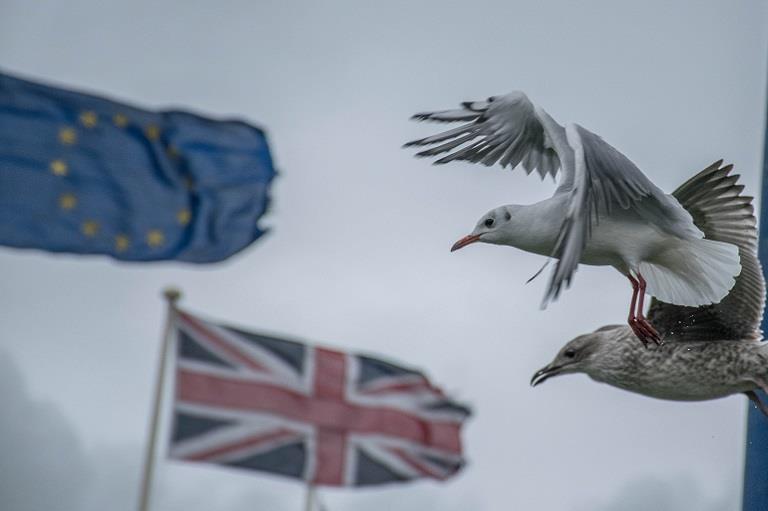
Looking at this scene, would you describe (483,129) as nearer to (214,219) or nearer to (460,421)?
(214,219)

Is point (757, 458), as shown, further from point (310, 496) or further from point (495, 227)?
point (310, 496)

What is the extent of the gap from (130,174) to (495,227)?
12.2 metres

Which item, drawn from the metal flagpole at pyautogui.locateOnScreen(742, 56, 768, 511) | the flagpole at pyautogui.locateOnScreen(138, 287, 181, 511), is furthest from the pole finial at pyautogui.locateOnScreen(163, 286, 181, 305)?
the metal flagpole at pyautogui.locateOnScreen(742, 56, 768, 511)

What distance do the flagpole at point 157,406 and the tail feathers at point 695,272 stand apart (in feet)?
31.2

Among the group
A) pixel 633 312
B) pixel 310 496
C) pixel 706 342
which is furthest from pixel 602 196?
pixel 310 496

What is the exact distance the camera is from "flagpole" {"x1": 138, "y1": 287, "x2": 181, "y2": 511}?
13.2 m

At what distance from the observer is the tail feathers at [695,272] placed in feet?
14.6

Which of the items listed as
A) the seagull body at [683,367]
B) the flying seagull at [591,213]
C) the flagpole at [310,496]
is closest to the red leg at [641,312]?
the flying seagull at [591,213]

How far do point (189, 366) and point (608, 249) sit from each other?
10.5 metres

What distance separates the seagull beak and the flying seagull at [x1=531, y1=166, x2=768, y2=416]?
8cm

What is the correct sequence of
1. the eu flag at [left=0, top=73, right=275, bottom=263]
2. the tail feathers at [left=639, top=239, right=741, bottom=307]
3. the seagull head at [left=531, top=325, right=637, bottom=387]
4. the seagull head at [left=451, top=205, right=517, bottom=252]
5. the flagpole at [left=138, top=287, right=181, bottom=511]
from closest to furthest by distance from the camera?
the seagull head at [left=451, top=205, right=517, bottom=252]
the tail feathers at [left=639, top=239, right=741, bottom=307]
the seagull head at [left=531, top=325, right=637, bottom=387]
the flagpole at [left=138, top=287, right=181, bottom=511]
the eu flag at [left=0, top=73, right=275, bottom=263]

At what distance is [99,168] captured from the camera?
15.8 metres

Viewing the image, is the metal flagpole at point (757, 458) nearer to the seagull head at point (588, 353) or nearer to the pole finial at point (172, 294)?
the seagull head at point (588, 353)

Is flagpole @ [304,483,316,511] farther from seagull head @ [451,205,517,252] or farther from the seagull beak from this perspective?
seagull head @ [451,205,517,252]
